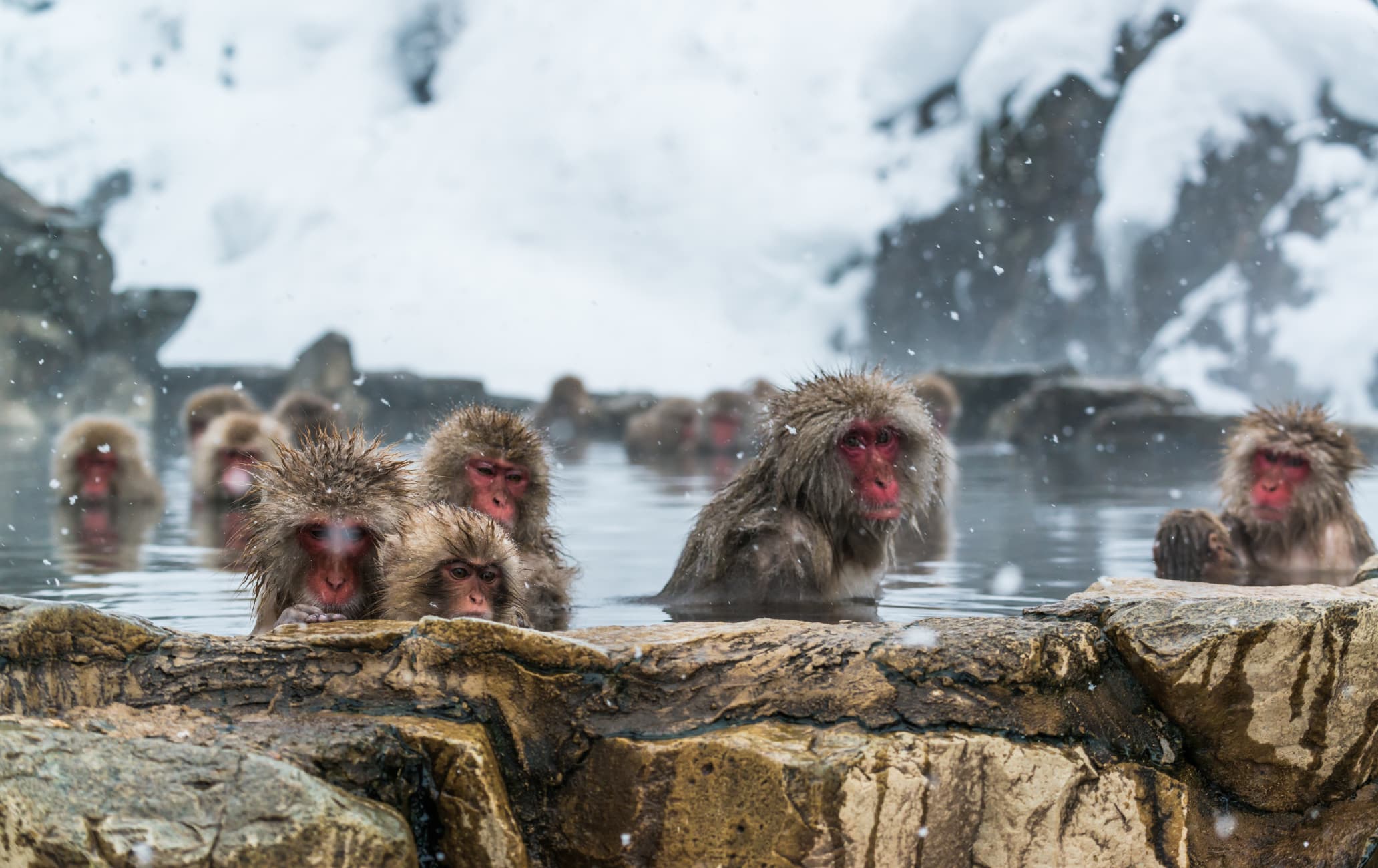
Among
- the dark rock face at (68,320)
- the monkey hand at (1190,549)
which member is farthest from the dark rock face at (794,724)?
the dark rock face at (68,320)

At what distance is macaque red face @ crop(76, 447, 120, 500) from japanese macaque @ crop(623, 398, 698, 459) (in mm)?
6341

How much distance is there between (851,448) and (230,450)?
5.22 m

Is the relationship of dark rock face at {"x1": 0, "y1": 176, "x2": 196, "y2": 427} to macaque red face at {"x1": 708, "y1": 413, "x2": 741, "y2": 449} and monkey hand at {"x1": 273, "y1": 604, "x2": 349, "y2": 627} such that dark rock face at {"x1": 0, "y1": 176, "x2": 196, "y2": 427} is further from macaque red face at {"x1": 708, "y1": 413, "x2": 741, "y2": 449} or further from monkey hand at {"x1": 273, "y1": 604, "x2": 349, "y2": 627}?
A: monkey hand at {"x1": 273, "y1": 604, "x2": 349, "y2": 627}

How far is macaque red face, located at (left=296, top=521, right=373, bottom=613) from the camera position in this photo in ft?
9.67

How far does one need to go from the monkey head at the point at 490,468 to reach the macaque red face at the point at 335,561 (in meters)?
0.81

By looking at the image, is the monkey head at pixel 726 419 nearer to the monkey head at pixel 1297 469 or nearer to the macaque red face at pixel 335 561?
the monkey head at pixel 1297 469

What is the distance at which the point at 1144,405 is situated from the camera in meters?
15.9

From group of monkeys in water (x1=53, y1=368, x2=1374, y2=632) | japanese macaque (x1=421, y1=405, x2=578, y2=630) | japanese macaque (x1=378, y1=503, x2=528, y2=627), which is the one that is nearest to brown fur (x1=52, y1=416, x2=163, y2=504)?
group of monkeys in water (x1=53, y1=368, x2=1374, y2=632)

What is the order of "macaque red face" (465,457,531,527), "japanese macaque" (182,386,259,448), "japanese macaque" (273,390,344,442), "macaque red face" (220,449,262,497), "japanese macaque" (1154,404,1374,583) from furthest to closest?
"japanese macaque" (182,386,259,448) → "japanese macaque" (273,390,344,442) → "macaque red face" (220,449,262,497) → "japanese macaque" (1154,404,1374,583) → "macaque red face" (465,457,531,527)

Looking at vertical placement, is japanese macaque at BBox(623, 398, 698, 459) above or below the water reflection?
above

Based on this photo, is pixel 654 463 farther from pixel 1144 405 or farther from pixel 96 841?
pixel 96 841

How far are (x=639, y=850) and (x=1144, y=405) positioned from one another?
14.7 m

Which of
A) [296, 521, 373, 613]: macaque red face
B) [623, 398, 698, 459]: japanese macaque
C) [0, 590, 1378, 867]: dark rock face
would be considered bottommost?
[0, 590, 1378, 867]: dark rock face

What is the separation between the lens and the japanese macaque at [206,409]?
9.73 meters
